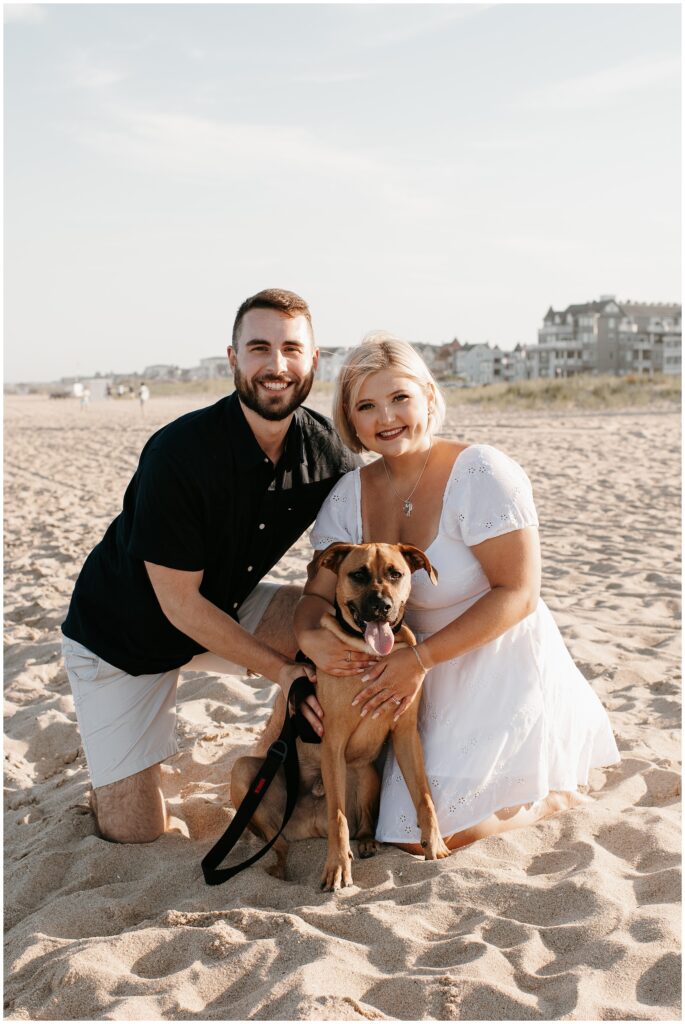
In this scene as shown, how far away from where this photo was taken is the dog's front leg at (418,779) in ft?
10.6

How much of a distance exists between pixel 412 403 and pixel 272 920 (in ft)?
6.30

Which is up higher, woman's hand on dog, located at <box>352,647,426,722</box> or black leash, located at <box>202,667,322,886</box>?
woman's hand on dog, located at <box>352,647,426,722</box>

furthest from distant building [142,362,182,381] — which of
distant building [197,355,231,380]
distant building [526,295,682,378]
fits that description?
distant building [526,295,682,378]

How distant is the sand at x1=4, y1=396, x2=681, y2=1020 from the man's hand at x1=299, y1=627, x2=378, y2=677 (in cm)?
69

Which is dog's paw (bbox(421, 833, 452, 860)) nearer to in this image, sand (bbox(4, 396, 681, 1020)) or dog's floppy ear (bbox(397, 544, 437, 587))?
sand (bbox(4, 396, 681, 1020))

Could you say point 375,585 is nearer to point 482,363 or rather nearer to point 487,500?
point 487,500

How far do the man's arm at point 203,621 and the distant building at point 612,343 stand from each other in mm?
81930

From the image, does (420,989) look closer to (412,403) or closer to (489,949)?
(489,949)

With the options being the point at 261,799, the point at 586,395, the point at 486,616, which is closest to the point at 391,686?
the point at 486,616

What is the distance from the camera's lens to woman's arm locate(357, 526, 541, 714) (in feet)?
10.8

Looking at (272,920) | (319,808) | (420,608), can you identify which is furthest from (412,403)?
(272,920)

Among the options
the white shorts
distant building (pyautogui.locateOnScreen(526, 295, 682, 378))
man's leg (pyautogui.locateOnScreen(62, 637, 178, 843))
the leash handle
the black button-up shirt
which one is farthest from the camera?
distant building (pyautogui.locateOnScreen(526, 295, 682, 378))

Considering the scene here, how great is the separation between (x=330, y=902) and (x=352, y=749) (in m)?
0.60

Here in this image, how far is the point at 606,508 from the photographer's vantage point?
33.1ft
